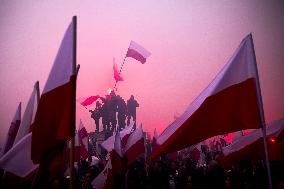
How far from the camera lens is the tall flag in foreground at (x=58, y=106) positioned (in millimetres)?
4961

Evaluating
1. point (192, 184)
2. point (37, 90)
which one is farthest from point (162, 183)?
point (37, 90)

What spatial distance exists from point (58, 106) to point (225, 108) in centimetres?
270

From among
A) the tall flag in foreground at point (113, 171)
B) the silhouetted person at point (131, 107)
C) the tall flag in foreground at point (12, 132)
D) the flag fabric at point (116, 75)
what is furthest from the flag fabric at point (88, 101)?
the silhouetted person at point (131, 107)

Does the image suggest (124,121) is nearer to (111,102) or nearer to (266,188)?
(111,102)

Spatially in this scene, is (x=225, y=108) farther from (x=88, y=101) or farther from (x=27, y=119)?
(x=88, y=101)

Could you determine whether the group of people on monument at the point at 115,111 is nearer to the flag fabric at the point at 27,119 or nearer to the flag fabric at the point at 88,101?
the flag fabric at the point at 88,101

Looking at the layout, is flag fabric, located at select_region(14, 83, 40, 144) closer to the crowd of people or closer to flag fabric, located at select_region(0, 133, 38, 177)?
flag fabric, located at select_region(0, 133, 38, 177)

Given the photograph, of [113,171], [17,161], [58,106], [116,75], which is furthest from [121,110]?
[58,106]

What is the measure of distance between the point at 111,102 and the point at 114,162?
35.1 meters

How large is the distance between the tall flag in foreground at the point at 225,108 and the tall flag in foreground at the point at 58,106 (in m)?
1.51

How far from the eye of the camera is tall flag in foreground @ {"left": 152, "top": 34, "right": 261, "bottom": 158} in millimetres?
5376

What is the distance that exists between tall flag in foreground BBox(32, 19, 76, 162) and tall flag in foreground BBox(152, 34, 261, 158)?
4.95 ft

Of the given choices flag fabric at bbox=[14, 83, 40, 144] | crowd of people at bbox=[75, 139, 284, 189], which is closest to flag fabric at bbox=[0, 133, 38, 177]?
flag fabric at bbox=[14, 83, 40, 144]

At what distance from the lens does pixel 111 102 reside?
4384 centimetres
